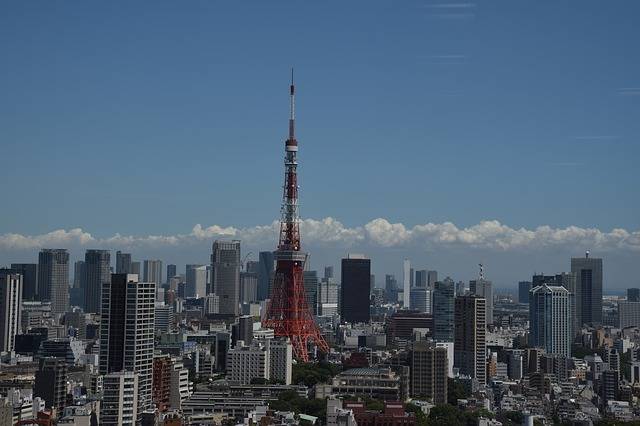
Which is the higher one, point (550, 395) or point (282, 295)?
point (282, 295)

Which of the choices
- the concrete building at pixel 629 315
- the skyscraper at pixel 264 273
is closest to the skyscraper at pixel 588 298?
the concrete building at pixel 629 315

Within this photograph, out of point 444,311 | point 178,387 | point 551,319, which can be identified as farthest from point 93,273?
point 178,387

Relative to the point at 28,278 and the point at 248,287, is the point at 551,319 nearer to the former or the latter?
the point at 248,287

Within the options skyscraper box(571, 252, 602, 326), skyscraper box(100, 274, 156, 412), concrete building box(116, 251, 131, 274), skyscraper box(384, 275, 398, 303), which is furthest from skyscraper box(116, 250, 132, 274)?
skyscraper box(384, 275, 398, 303)

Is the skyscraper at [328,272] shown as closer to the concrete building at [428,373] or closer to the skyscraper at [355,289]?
the skyscraper at [355,289]

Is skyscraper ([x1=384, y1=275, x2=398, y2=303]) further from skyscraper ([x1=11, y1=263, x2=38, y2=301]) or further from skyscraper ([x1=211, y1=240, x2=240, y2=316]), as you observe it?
skyscraper ([x1=11, y1=263, x2=38, y2=301])

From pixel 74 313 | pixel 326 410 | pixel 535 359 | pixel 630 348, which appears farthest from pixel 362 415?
pixel 74 313

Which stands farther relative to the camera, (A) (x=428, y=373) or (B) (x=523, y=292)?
(B) (x=523, y=292)

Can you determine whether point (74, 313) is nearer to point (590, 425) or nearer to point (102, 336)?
point (102, 336)
